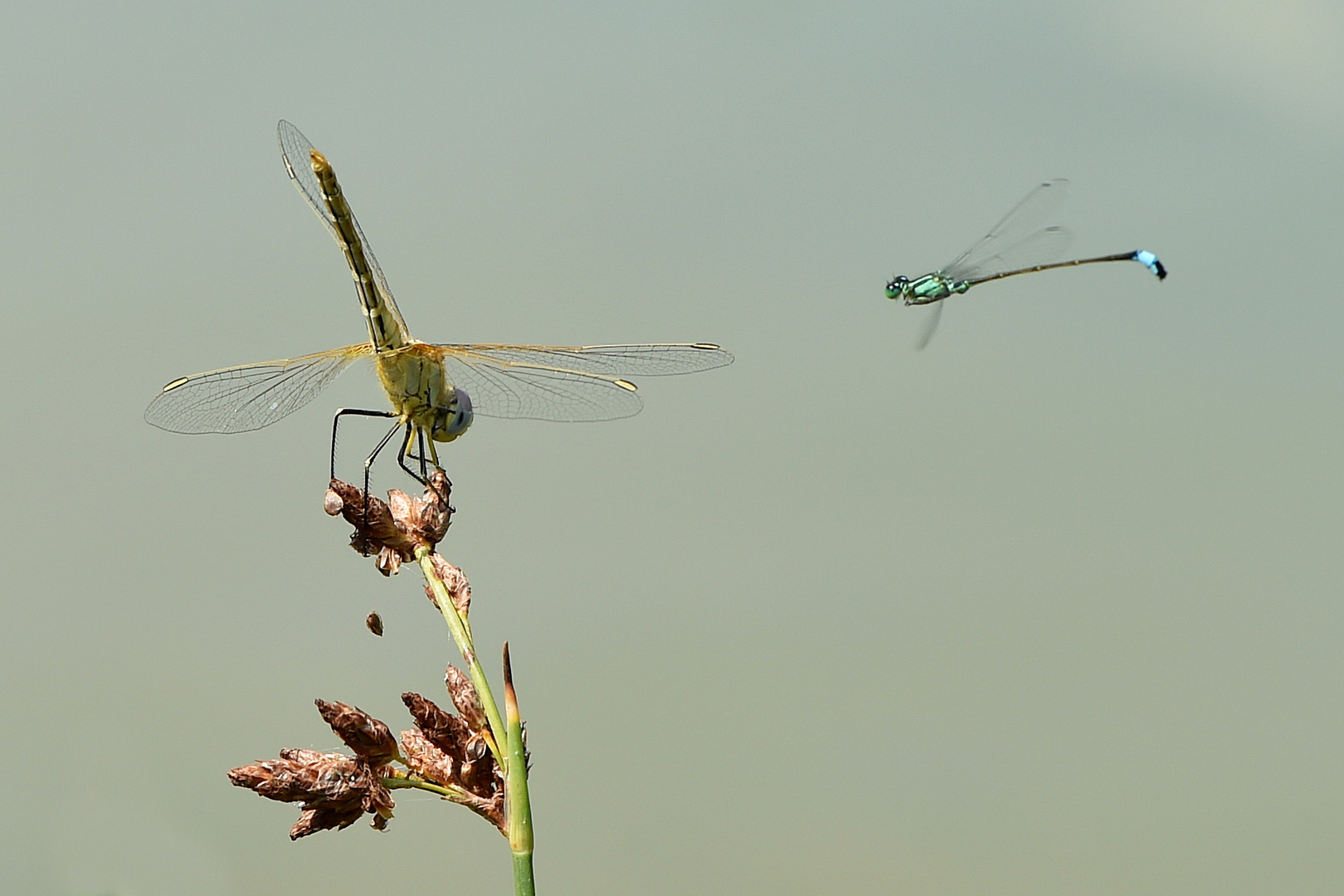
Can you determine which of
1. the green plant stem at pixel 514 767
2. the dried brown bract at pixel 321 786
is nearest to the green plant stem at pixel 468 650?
the green plant stem at pixel 514 767

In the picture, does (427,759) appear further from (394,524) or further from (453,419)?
(453,419)

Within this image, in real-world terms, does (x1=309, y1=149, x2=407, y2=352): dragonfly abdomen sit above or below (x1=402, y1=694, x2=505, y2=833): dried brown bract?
above

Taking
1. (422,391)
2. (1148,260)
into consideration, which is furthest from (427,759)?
(1148,260)

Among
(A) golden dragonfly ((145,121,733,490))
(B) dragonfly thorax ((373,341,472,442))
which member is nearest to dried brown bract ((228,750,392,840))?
(A) golden dragonfly ((145,121,733,490))

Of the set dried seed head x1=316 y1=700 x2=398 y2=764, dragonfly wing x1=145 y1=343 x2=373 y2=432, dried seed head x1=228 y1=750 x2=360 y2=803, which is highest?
dragonfly wing x1=145 y1=343 x2=373 y2=432

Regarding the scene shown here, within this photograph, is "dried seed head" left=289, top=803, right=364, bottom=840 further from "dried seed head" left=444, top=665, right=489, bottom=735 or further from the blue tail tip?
the blue tail tip

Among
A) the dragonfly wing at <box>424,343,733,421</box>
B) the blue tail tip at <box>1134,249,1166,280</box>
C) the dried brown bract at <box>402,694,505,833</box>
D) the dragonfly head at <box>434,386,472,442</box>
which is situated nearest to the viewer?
the dried brown bract at <box>402,694,505,833</box>

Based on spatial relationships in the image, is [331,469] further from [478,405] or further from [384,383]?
[478,405]

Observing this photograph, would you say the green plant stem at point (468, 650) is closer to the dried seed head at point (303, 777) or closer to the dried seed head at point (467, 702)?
the dried seed head at point (467, 702)
